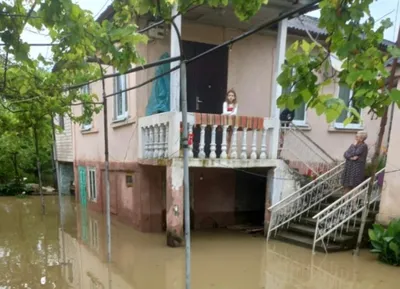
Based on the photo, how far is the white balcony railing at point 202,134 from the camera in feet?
21.3

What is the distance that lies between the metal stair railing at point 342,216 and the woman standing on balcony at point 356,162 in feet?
0.81

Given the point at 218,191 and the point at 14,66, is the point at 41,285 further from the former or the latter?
the point at 218,191

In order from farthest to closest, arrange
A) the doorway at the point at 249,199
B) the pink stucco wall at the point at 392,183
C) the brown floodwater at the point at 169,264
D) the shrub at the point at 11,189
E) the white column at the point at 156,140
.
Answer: the shrub at the point at 11,189, the doorway at the point at 249,199, the white column at the point at 156,140, the pink stucco wall at the point at 392,183, the brown floodwater at the point at 169,264

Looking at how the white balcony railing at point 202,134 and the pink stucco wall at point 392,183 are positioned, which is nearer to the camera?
Result: the pink stucco wall at point 392,183

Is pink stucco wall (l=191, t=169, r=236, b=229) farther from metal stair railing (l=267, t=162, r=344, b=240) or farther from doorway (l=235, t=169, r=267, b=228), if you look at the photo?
metal stair railing (l=267, t=162, r=344, b=240)

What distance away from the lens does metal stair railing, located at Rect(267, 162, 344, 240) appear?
7.30 meters

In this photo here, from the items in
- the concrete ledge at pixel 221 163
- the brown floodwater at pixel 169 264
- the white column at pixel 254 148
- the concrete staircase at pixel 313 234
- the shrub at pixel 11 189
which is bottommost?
the shrub at pixel 11 189

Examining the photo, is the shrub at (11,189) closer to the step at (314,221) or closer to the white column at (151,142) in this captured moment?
the white column at (151,142)

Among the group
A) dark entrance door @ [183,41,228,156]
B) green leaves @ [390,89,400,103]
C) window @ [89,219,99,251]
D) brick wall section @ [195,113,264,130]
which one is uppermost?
dark entrance door @ [183,41,228,156]

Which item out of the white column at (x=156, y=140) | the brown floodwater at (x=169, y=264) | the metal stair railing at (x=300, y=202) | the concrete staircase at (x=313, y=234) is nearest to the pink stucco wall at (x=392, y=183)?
the concrete staircase at (x=313, y=234)

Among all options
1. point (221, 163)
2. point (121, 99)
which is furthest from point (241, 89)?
point (121, 99)

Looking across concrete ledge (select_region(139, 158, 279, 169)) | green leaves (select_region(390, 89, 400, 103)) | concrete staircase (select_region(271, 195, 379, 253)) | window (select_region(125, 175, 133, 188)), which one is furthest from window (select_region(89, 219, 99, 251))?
green leaves (select_region(390, 89, 400, 103))

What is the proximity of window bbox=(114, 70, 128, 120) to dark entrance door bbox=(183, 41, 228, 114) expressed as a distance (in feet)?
5.91

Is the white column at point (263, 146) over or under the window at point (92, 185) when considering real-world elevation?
over
